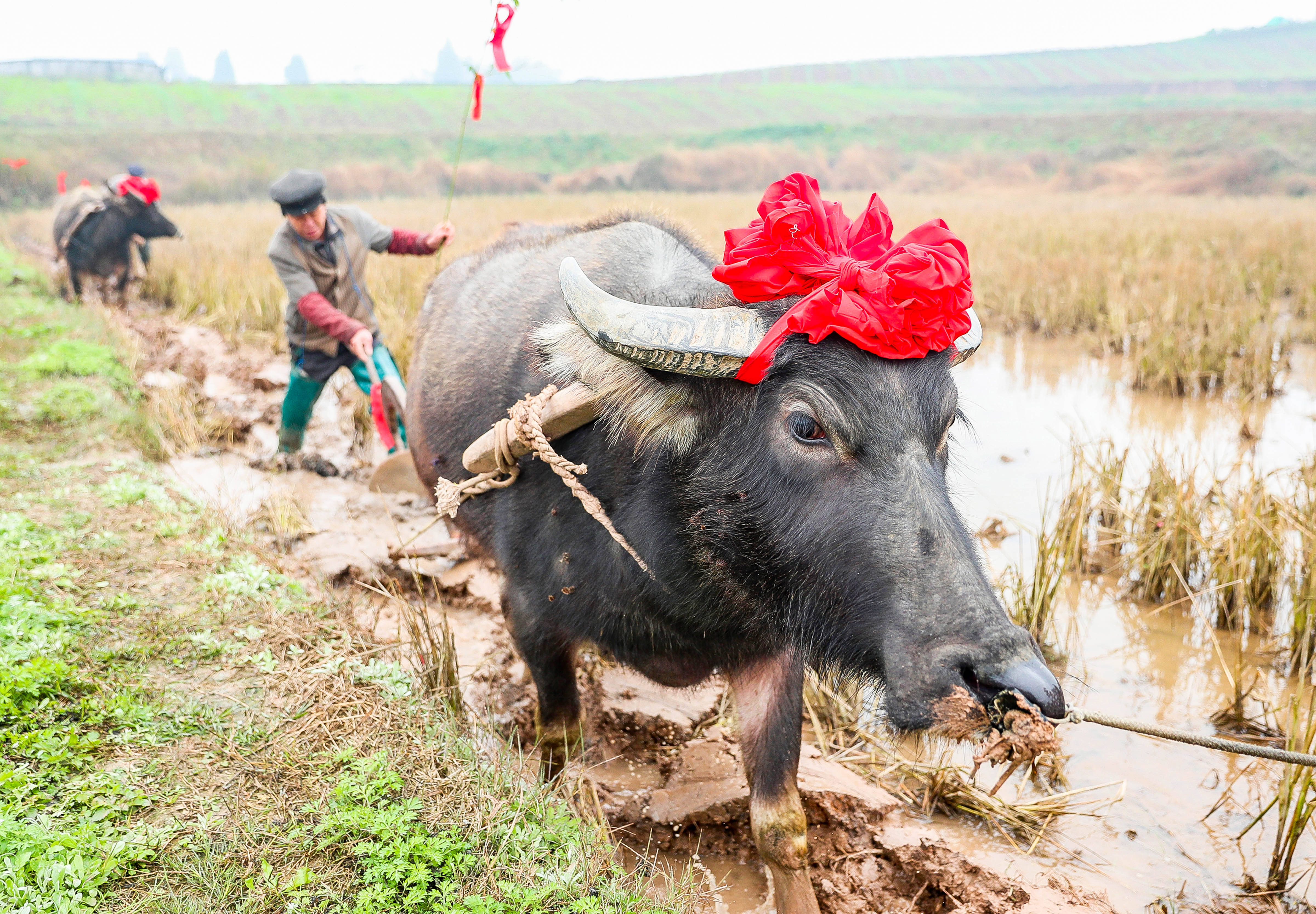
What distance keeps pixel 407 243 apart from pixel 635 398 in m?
3.30

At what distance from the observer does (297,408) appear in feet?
17.2

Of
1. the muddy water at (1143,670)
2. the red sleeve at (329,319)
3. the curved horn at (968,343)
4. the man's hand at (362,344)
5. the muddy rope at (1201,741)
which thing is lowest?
the muddy water at (1143,670)

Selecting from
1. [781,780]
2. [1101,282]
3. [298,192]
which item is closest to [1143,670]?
[781,780]

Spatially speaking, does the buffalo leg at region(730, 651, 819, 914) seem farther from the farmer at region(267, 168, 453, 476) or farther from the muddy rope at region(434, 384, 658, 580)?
the farmer at region(267, 168, 453, 476)

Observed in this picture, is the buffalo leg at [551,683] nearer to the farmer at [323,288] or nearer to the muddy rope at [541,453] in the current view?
the muddy rope at [541,453]

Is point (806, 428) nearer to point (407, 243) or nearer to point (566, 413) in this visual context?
point (566, 413)

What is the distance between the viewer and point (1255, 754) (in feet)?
5.72

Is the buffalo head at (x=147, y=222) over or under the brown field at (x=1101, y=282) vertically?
over

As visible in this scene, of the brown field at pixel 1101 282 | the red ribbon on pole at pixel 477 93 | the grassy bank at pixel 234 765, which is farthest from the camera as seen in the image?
the brown field at pixel 1101 282

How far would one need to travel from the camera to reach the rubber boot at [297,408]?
16.9 feet

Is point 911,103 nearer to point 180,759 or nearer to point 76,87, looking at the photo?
point 76,87

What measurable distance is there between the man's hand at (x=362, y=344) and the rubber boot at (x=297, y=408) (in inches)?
30.2

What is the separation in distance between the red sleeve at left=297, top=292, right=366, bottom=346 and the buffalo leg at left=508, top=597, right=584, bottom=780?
250cm

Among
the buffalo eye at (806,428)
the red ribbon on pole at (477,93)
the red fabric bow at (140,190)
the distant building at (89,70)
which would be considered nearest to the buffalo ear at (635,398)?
the buffalo eye at (806,428)
